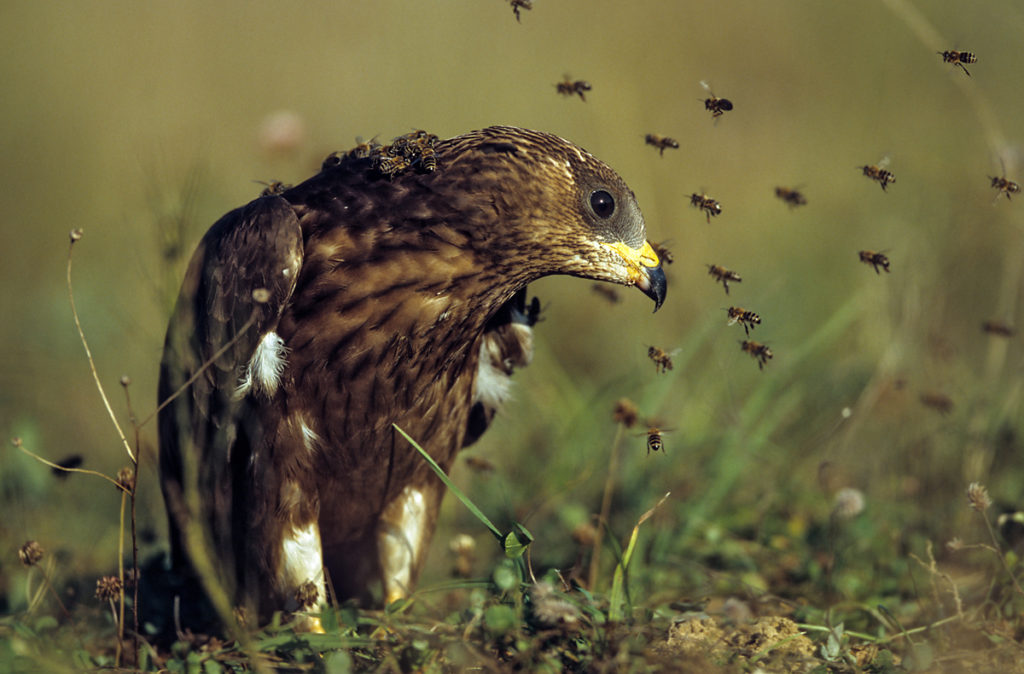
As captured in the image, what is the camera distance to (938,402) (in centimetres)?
432

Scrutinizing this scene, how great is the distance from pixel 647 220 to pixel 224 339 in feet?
15.4

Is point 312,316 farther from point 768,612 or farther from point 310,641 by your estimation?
point 768,612

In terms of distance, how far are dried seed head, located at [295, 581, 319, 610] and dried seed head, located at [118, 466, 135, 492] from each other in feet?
2.12

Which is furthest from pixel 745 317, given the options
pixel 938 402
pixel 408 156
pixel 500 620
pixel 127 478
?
pixel 127 478

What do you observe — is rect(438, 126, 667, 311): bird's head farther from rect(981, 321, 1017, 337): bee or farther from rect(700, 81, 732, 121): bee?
rect(981, 321, 1017, 337): bee

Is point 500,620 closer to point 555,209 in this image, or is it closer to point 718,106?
point 555,209

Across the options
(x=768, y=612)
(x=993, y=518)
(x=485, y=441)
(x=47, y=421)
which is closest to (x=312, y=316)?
(x=768, y=612)

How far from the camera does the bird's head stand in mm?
3117

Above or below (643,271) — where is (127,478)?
below

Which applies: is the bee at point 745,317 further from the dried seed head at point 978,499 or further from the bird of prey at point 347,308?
the dried seed head at point 978,499

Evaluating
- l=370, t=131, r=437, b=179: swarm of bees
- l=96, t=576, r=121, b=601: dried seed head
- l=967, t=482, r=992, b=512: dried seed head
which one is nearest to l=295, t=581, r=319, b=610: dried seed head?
l=96, t=576, r=121, b=601: dried seed head

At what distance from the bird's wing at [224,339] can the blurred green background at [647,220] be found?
0.66 ft

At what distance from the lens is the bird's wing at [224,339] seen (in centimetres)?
307

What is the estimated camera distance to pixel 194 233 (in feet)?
14.8
